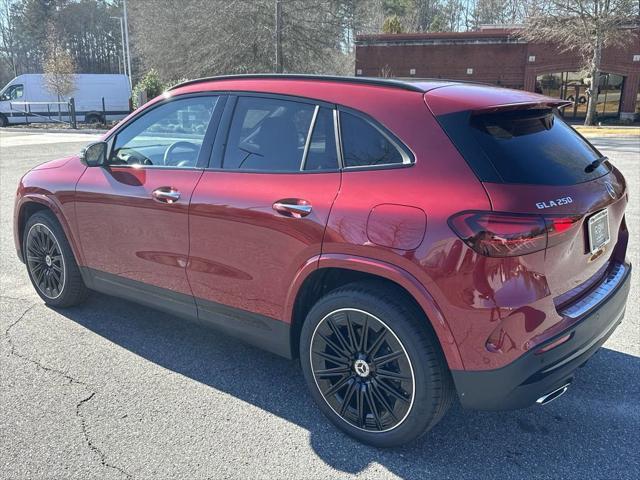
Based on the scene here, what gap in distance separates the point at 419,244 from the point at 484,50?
119ft

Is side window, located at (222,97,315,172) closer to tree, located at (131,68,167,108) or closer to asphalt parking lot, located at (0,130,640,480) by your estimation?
asphalt parking lot, located at (0,130,640,480)

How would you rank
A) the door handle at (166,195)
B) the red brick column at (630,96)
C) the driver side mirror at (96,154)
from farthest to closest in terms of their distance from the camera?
the red brick column at (630,96) < the driver side mirror at (96,154) < the door handle at (166,195)

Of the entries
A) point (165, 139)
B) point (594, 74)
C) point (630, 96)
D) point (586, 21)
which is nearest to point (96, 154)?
point (165, 139)

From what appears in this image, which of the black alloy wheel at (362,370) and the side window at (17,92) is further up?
the side window at (17,92)

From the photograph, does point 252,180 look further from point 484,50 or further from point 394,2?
point 394,2

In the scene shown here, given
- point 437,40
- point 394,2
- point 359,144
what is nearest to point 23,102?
point 437,40

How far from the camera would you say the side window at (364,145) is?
8.58 feet

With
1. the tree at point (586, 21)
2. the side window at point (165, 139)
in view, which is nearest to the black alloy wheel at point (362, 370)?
the side window at point (165, 139)

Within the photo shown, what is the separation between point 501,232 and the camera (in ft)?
7.30

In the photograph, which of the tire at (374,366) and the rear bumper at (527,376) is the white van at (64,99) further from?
the rear bumper at (527,376)

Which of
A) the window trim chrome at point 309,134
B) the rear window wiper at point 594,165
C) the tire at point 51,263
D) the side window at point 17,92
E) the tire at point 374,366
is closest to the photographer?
the tire at point 374,366

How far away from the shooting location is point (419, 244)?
2.36 metres

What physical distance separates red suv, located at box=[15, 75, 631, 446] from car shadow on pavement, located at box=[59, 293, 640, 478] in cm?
16

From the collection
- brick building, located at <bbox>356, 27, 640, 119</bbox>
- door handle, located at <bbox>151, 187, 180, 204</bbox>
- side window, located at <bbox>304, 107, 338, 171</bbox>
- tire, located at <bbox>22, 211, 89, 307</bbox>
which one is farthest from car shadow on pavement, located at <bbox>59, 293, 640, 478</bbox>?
brick building, located at <bbox>356, 27, 640, 119</bbox>
